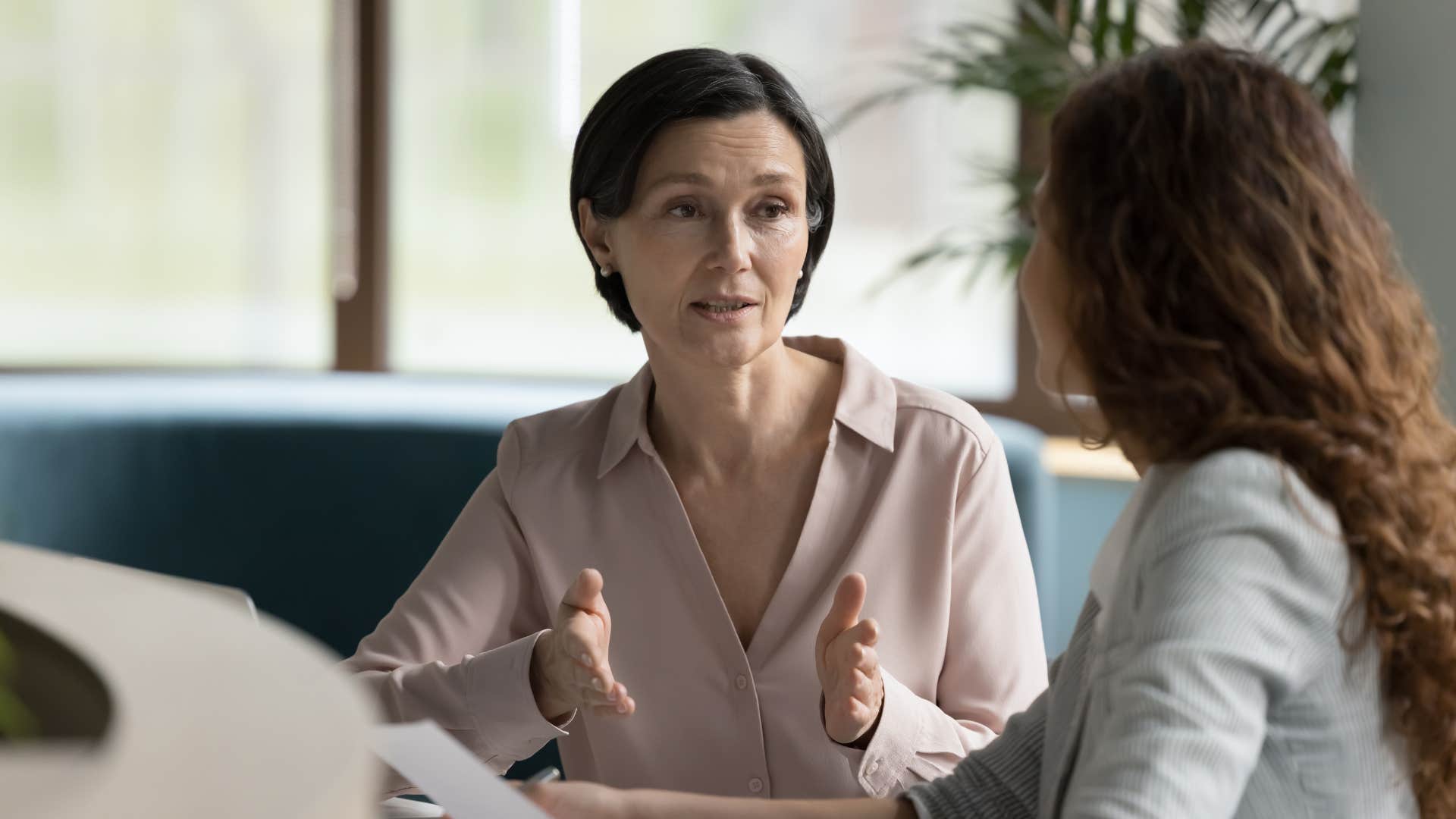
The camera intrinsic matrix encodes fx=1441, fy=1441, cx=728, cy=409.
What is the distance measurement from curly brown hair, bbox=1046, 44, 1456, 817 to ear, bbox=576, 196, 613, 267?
90 cm

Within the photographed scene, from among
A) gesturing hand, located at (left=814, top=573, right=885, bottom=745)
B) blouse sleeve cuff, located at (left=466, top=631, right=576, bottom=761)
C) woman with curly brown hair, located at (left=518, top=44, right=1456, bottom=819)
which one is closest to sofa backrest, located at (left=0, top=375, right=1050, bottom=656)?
blouse sleeve cuff, located at (left=466, top=631, right=576, bottom=761)

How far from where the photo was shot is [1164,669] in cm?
81

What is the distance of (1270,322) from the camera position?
0.90 meters

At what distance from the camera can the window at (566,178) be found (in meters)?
4.07

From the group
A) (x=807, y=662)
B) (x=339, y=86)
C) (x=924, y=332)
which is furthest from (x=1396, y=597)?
(x=339, y=86)

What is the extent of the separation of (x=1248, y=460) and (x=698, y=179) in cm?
90

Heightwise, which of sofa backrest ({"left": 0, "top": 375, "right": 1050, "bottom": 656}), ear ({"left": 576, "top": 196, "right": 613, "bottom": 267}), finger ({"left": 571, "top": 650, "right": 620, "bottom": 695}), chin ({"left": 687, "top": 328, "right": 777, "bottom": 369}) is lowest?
sofa backrest ({"left": 0, "top": 375, "right": 1050, "bottom": 656})

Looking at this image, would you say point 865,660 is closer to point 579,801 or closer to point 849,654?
point 849,654

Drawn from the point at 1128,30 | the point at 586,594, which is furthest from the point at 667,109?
the point at 1128,30

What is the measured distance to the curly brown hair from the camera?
88 centimetres

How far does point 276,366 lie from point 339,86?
2.93 ft

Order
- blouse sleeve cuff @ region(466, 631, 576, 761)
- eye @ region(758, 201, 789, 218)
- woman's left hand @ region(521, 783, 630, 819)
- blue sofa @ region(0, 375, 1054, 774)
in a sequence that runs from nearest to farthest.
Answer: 1. woman's left hand @ region(521, 783, 630, 819)
2. blouse sleeve cuff @ region(466, 631, 576, 761)
3. eye @ region(758, 201, 789, 218)
4. blue sofa @ region(0, 375, 1054, 774)

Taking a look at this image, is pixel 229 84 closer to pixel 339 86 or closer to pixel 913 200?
pixel 339 86

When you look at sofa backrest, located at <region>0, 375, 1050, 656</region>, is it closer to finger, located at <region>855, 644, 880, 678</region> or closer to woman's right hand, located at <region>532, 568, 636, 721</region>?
woman's right hand, located at <region>532, 568, 636, 721</region>
